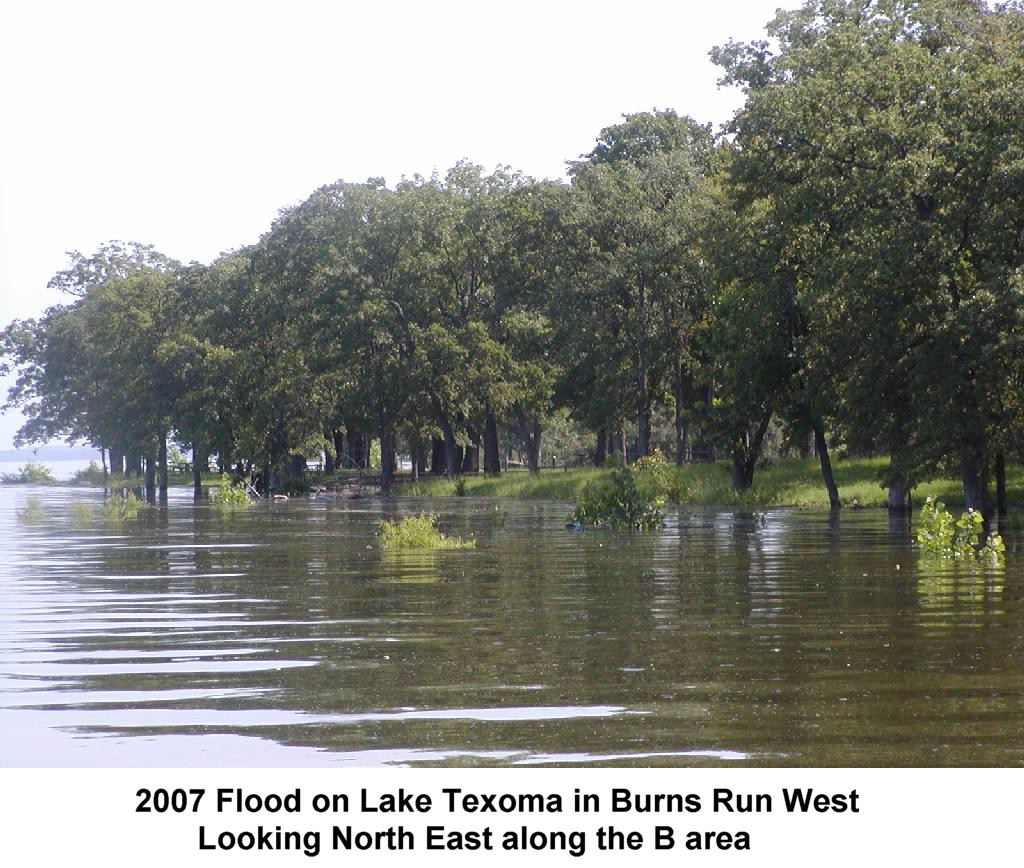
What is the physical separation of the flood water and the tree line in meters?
11.1

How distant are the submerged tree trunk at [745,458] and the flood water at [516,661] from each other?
28594 millimetres

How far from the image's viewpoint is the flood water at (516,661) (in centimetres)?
1106

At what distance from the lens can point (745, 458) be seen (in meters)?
60.5

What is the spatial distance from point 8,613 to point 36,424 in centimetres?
13892

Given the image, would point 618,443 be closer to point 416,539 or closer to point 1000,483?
point 1000,483

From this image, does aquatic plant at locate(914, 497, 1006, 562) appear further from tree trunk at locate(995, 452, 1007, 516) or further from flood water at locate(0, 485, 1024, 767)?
tree trunk at locate(995, 452, 1007, 516)

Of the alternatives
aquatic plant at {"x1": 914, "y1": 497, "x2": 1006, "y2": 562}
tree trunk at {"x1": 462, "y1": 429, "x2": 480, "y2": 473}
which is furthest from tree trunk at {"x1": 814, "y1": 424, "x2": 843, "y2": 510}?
tree trunk at {"x1": 462, "y1": 429, "x2": 480, "y2": 473}

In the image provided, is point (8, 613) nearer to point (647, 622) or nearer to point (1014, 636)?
point (647, 622)

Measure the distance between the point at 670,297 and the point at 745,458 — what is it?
1640 centimetres

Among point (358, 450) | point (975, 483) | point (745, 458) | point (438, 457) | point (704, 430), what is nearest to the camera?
point (975, 483)

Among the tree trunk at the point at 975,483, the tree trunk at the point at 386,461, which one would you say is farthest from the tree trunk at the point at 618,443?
the tree trunk at the point at 975,483

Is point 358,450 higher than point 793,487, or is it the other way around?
point 358,450

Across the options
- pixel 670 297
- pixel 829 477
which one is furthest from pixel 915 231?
pixel 670 297
